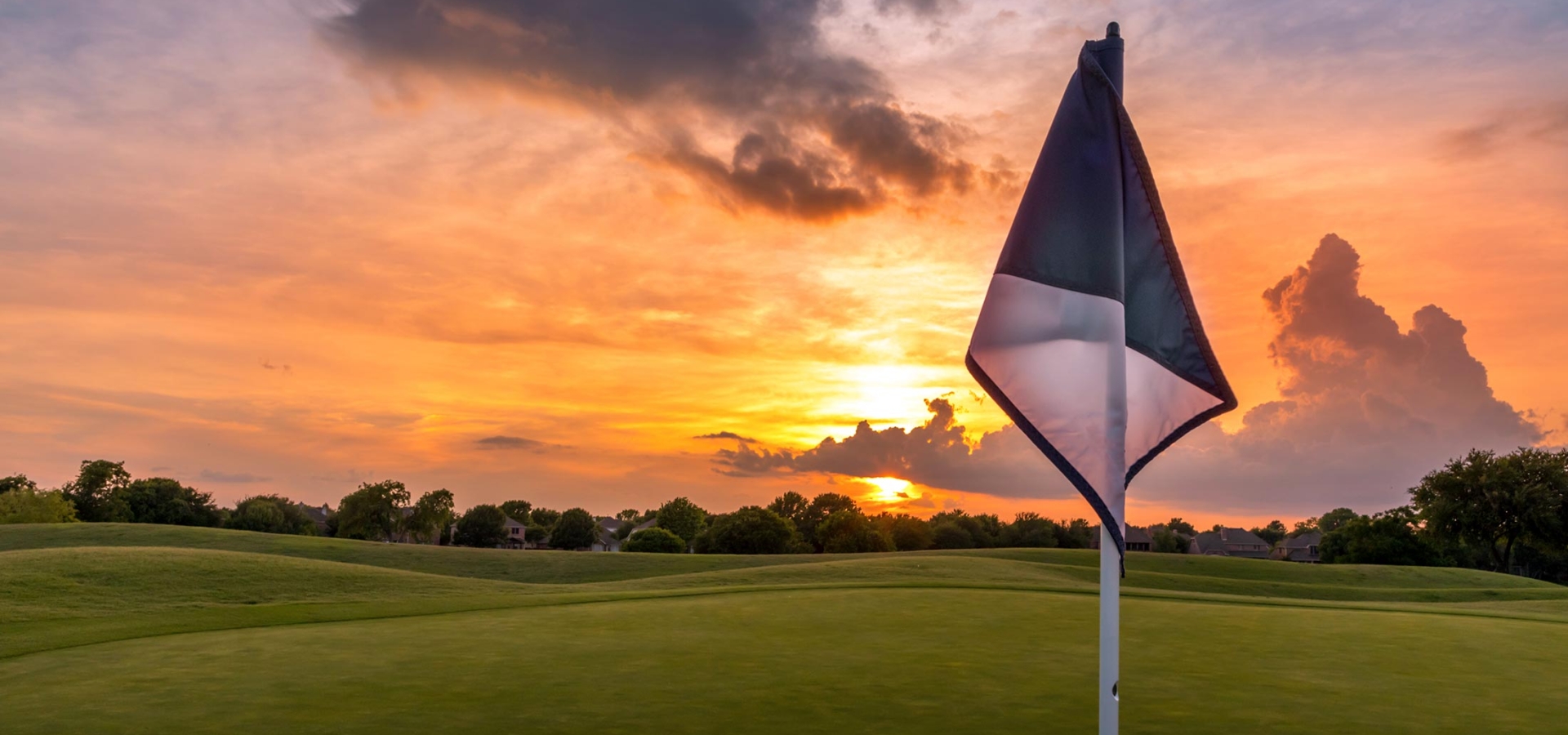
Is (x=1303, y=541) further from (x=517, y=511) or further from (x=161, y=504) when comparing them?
(x=161, y=504)

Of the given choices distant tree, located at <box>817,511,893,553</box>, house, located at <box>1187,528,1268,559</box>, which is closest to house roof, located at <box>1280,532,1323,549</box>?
house, located at <box>1187,528,1268,559</box>

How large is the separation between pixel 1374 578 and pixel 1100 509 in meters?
58.8

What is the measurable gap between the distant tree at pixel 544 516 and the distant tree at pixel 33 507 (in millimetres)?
67360

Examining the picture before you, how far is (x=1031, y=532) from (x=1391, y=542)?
114ft

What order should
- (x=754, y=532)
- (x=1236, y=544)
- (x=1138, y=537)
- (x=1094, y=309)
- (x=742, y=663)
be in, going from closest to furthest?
(x=1094, y=309), (x=742, y=663), (x=754, y=532), (x=1138, y=537), (x=1236, y=544)

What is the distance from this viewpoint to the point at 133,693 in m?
12.4

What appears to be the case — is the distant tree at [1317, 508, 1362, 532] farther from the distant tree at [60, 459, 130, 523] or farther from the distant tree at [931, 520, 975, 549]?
the distant tree at [60, 459, 130, 523]

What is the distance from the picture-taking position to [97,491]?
106 meters

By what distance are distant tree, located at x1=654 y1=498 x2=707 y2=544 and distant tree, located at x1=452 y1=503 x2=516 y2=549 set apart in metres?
20.8

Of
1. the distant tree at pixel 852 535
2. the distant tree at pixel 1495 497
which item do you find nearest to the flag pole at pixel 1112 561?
the distant tree at pixel 1495 497

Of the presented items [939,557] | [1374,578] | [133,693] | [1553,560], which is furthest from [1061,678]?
[1553,560]

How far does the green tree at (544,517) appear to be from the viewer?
15700 centimetres

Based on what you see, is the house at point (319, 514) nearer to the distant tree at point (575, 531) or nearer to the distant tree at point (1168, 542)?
the distant tree at point (575, 531)

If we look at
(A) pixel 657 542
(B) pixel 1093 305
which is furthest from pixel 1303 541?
(B) pixel 1093 305
